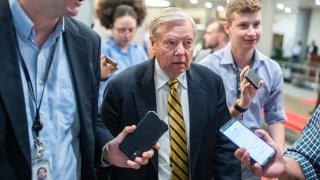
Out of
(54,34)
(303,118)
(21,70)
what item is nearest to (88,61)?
(54,34)

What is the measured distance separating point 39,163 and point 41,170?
26mm

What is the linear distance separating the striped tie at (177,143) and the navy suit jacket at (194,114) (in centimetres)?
4

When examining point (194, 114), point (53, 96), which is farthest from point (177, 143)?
point (53, 96)

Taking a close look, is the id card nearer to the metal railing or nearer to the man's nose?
the man's nose

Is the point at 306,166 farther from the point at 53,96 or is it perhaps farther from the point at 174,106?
the point at 53,96

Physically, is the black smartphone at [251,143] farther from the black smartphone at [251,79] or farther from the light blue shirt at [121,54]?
the light blue shirt at [121,54]

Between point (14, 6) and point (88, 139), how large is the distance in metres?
0.56

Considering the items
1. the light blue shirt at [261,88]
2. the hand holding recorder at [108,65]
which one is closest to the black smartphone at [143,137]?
the light blue shirt at [261,88]

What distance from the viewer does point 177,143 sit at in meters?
1.90

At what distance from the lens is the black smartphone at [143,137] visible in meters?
1.49

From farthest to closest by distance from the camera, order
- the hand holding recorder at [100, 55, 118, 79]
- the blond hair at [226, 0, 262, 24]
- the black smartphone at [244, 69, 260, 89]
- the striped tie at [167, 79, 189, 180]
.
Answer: the hand holding recorder at [100, 55, 118, 79] → the blond hair at [226, 0, 262, 24] → the black smartphone at [244, 69, 260, 89] → the striped tie at [167, 79, 189, 180]

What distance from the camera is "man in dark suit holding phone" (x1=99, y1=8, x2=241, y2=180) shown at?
190 cm

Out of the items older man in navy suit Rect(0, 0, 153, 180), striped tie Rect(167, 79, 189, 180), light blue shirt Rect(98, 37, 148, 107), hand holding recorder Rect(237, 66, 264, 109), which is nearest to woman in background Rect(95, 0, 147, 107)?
light blue shirt Rect(98, 37, 148, 107)

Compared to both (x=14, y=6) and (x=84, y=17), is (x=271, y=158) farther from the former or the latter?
(x=84, y=17)
